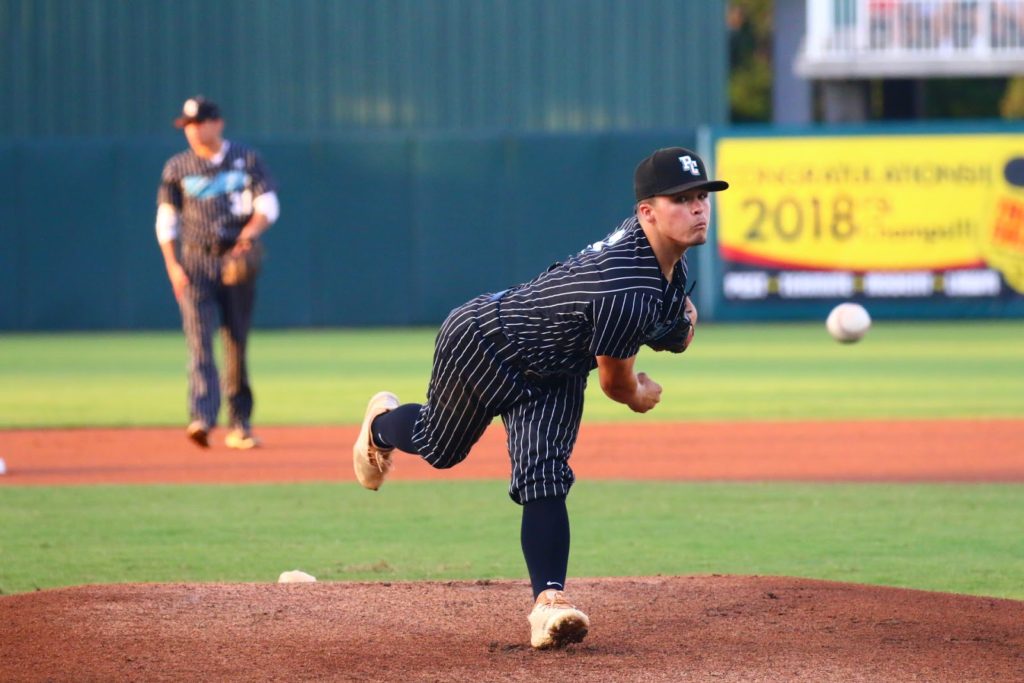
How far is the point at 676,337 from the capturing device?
5.15m

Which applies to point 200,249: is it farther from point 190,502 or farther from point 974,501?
point 974,501

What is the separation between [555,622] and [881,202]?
19028 millimetres

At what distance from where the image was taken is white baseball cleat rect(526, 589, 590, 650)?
461 cm

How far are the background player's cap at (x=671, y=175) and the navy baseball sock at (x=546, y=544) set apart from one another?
3.26ft

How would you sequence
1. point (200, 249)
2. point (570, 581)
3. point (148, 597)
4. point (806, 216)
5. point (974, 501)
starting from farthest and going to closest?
point (806, 216)
point (200, 249)
point (974, 501)
point (570, 581)
point (148, 597)

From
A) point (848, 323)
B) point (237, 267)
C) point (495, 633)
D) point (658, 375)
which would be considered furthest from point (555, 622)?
point (658, 375)

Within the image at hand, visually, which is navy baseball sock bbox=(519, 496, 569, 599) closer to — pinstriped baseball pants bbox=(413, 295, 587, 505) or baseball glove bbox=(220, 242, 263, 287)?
pinstriped baseball pants bbox=(413, 295, 587, 505)

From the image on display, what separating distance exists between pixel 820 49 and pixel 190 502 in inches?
782

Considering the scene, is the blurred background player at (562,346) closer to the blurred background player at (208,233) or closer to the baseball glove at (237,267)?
the blurred background player at (208,233)

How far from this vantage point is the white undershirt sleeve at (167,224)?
996cm

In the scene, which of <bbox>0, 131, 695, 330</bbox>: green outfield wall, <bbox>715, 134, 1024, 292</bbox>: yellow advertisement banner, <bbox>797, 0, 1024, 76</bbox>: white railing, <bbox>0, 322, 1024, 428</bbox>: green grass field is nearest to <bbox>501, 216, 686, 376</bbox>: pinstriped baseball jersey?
<bbox>0, 322, 1024, 428</bbox>: green grass field

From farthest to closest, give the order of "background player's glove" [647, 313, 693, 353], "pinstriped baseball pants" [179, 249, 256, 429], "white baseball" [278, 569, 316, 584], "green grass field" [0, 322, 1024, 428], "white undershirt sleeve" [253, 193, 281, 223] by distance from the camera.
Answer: "green grass field" [0, 322, 1024, 428] → "white undershirt sleeve" [253, 193, 281, 223] → "pinstriped baseball pants" [179, 249, 256, 429] → "white baseball" [278, 569, 316, 584] → "background player's glove" [647, 313, 693, 353]

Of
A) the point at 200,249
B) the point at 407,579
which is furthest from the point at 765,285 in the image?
the point at 407,579

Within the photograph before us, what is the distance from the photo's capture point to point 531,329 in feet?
15.9
